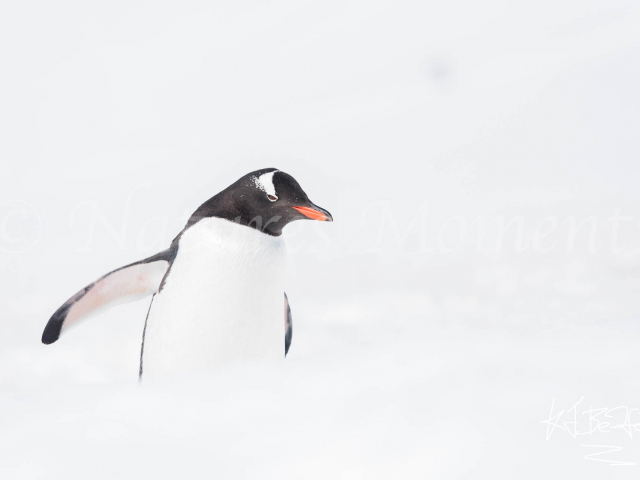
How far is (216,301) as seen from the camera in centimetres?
252

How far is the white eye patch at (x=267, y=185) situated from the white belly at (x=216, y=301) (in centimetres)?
20

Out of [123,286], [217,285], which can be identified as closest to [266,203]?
[217,285]

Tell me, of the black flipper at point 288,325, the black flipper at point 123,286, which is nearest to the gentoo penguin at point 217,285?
the black flipper at point 123,286

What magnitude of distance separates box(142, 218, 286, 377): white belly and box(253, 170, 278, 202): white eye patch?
0.20 meters

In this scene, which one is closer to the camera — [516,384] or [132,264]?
[516,384]

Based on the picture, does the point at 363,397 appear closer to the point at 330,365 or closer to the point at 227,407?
the point at 330,365

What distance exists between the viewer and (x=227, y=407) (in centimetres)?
154

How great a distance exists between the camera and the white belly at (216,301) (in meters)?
2.51

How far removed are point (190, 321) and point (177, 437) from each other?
1.18m

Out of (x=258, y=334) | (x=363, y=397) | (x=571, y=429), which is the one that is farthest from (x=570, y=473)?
(x=258, y=334)

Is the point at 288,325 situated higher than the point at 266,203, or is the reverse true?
the point at 266,203

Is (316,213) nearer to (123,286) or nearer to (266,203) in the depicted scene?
(266,203)

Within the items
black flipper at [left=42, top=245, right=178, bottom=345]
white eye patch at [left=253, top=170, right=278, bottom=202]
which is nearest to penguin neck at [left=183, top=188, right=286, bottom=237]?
white eye patch at [left=253, top=170, right=278, bottom=202]

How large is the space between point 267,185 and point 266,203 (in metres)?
0.09
